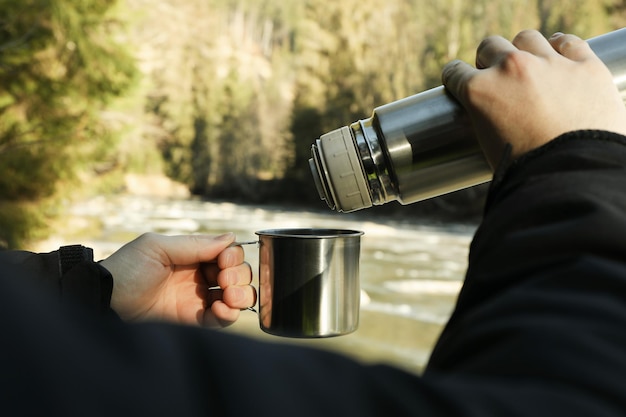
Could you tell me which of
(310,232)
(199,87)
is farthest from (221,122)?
(310,232)

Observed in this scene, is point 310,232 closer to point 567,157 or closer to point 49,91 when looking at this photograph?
point 567,157

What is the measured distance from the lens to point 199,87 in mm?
26094

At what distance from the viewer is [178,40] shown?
29.6m

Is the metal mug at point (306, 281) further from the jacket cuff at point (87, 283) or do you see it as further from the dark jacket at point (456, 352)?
the dark jacket at point (456, 352)

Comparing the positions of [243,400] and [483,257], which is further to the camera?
[483,257]

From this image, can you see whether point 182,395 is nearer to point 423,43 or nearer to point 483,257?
point 483,257

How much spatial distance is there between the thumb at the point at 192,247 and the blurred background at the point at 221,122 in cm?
210

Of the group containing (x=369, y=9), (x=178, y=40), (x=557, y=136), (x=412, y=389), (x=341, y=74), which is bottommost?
(x=412, y=389)

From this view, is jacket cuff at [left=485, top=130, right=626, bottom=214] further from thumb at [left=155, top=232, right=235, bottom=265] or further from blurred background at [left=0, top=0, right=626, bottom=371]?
blurred background at [left=0, top=0, right=626, bottom=371]

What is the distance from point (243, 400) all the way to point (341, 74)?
19.0m

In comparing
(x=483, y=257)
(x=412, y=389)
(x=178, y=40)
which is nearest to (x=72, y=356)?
(x=412, y=389)

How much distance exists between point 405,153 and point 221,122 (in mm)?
23132

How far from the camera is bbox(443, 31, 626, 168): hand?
463 mm

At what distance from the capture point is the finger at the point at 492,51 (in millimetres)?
537
